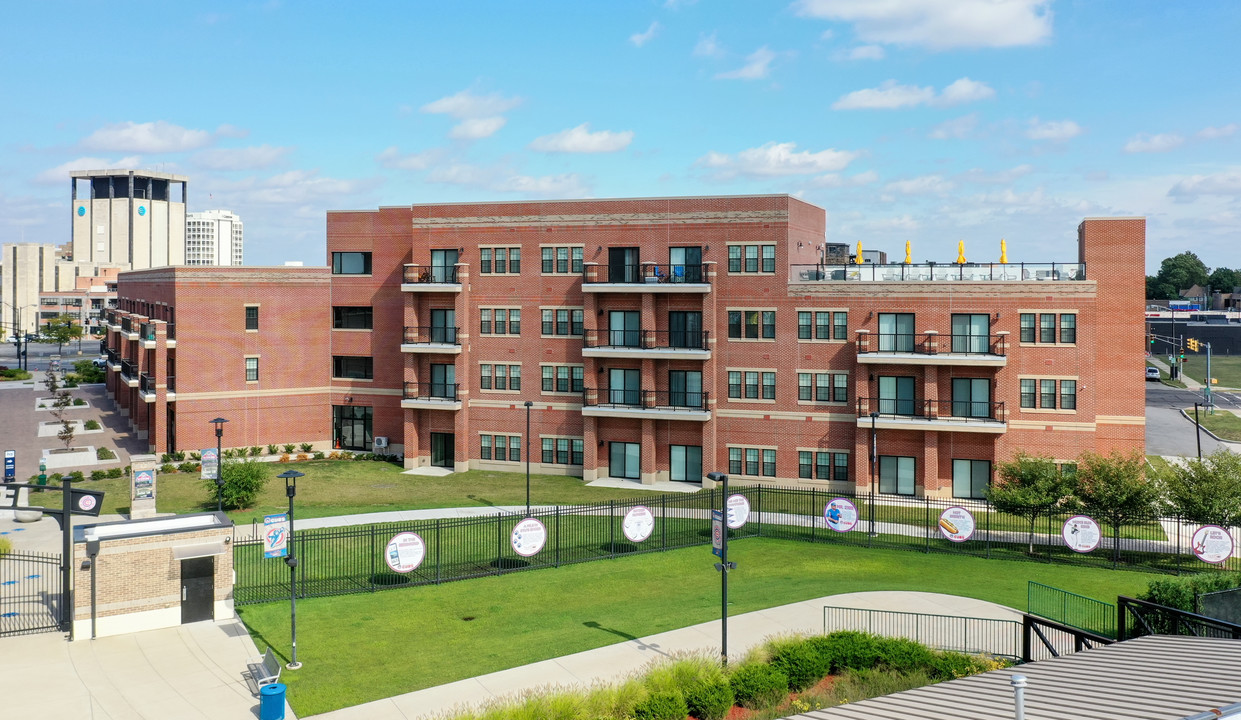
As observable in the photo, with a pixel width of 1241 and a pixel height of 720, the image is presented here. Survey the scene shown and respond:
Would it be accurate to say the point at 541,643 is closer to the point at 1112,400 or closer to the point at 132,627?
the point at 132,627

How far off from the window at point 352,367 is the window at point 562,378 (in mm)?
11965

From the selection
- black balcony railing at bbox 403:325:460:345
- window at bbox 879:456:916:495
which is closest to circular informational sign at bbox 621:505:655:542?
window at bbox 879:456:916:495

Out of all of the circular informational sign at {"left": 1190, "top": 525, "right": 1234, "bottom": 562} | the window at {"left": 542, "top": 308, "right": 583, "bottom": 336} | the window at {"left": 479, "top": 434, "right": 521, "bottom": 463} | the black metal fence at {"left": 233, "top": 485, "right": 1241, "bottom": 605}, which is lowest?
the black metal fence at {"left": 233, "top": 485, "right": 1241, "bottom": 605}

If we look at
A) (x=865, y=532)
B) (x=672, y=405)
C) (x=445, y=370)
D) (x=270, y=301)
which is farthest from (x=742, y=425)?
(x=270, y=301)

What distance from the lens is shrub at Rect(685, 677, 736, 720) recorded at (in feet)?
58.0

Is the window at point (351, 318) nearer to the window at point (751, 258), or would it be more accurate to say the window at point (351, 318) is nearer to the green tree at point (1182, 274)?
the window at point (751, 258)

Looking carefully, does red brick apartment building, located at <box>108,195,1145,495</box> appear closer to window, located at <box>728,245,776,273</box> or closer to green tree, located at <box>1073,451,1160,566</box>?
window, located at <box>728,245,776,273</box>

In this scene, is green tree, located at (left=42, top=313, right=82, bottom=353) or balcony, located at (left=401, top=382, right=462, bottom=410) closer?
balcony, located at (left=401, top=382, right=462, bottom=410)

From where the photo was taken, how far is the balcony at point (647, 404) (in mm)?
45594

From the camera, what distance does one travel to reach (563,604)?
85.7ft

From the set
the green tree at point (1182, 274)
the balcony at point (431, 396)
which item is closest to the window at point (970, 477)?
the balcony at point (431, 396)

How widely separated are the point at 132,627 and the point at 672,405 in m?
28.5

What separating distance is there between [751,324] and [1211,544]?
72.9 ft

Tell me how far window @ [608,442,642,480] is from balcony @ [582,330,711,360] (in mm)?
4957
